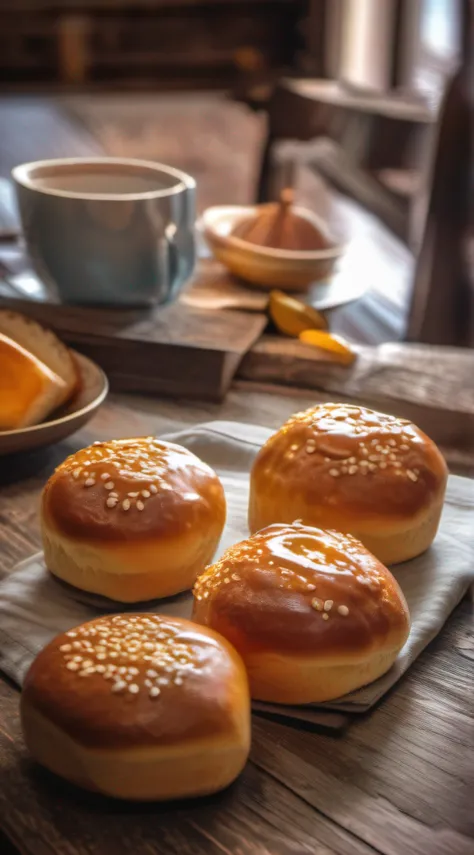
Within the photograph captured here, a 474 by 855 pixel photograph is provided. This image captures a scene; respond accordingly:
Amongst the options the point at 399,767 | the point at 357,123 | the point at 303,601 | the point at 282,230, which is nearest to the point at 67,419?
the point at 303,601

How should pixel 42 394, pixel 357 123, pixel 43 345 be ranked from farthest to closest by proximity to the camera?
pixel 357 123
pixel 43 345
pixel 42 394

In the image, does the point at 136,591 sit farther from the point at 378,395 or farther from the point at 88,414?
the point at 378,395

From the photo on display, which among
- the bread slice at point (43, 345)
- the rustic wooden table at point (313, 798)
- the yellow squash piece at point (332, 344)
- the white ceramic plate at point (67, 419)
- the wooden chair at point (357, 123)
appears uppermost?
the wooden chair at point (357, 123)

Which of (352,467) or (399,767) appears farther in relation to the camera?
(352,467)

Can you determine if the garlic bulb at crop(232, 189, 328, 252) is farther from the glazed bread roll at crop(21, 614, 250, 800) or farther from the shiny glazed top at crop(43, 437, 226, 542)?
the glazed bread roll at crop(21, 614, 250, 800)

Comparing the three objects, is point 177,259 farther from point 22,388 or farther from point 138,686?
point 138,686

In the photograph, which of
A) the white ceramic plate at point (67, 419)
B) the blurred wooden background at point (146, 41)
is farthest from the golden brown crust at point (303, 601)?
the blurred wooden background at point (146, 41)

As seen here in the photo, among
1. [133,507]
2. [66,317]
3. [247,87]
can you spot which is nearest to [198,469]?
[133,507]

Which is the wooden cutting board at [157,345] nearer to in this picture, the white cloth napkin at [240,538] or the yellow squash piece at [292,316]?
the yellow squash piece at [292,316]
